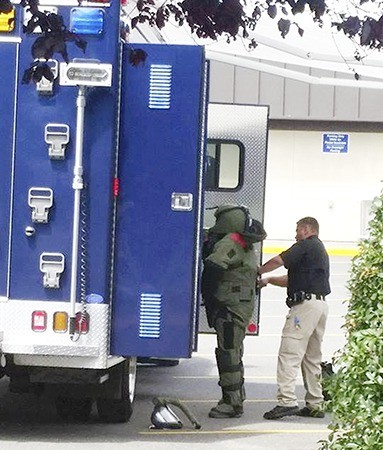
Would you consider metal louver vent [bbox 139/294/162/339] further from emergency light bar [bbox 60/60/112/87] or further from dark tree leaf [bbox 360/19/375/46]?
dark tree leaf [bbox 360/19/375/46]

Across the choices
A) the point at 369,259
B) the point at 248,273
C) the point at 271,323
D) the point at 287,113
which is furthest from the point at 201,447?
the point at 287,113

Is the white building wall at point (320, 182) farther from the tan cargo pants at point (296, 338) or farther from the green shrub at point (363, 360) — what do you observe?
the green shrub at point (363, 360)

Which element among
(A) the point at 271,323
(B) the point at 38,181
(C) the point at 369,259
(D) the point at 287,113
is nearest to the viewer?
(C) the point at 369,259

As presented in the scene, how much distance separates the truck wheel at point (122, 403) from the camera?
1088cm

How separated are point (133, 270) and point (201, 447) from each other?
1431mm

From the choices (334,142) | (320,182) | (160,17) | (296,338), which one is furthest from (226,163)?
(334,142)

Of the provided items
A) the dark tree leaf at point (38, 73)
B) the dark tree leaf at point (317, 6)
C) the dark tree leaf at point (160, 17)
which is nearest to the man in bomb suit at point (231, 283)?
the dark tree leaf at point (160, 17)

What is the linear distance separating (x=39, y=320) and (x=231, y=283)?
2.05 m

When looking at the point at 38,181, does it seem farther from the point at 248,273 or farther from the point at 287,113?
the point at 287,113

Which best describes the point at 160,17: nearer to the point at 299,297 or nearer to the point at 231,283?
the point at 231,283

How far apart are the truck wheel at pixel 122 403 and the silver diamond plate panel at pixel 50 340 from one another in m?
0.84

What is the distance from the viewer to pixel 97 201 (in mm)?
10031

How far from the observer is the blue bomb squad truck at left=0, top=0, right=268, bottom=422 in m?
9.95

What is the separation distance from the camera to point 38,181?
10023mm
